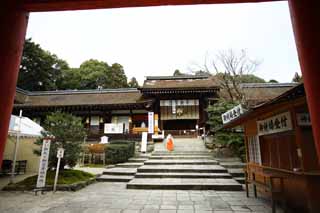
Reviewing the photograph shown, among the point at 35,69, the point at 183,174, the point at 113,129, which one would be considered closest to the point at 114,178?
the point at 183,174

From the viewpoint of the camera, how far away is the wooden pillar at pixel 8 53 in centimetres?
163

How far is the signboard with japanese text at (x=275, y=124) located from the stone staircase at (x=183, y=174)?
2.07m

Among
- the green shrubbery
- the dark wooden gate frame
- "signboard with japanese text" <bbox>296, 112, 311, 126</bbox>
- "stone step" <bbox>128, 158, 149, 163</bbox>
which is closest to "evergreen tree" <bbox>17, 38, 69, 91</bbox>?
the green shrubbery

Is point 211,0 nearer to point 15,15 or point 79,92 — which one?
point 15,15

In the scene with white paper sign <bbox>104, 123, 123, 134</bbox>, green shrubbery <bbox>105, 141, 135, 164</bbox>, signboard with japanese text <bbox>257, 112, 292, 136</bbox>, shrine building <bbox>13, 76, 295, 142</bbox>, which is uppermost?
shrine building <bbox>13, 76, 295, 142</bbox>

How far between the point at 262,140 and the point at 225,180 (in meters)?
2.04

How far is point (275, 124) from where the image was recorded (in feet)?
15.3

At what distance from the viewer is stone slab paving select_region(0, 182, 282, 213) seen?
425cm

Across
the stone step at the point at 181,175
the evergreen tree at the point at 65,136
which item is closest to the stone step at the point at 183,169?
the stone step at the point at 181,175

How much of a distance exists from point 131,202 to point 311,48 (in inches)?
190

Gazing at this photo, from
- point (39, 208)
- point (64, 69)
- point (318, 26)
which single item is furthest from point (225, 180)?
point (64, 69)

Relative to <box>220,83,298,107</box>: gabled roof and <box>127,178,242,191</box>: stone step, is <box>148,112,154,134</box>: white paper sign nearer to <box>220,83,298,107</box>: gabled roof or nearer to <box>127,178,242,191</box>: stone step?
<box>127,178,242,191</box>: stone step

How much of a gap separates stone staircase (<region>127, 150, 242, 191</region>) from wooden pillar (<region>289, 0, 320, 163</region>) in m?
5.22

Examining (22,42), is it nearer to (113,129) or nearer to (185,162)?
(185,162)
